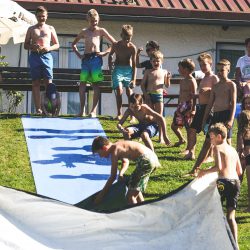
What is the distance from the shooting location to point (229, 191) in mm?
11633

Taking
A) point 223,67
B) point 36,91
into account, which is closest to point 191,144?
point 223,67

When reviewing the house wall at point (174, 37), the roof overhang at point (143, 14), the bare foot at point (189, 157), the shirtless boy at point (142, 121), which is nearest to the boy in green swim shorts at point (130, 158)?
the shirtless boy at point (142, 121)

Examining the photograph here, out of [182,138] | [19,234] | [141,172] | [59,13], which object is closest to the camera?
[19,234]

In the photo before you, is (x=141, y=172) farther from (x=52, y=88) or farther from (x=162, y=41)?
(x=162, y=41)

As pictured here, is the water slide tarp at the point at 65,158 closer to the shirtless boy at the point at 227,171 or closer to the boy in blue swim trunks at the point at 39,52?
the boy in blue swim trunks at the point at 39,52

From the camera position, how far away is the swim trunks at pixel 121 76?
1684 cm

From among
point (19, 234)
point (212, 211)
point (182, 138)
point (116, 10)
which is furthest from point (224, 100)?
point (116, 10)

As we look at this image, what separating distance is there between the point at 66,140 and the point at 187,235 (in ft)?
19.5

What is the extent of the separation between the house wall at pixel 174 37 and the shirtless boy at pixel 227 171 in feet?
32.1

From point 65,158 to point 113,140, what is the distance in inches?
38.3

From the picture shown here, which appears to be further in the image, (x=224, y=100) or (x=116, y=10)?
(x=116, y=10)

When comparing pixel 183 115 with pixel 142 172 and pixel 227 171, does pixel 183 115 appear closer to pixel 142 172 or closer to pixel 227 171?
pixel 142 172

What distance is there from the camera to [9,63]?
2145 centimetres

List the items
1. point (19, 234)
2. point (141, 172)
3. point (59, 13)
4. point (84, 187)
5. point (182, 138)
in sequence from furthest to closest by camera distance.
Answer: point (59, 13) < point (182, 138) < point (84, 187) < point (141, 172) < point (19, 234)
